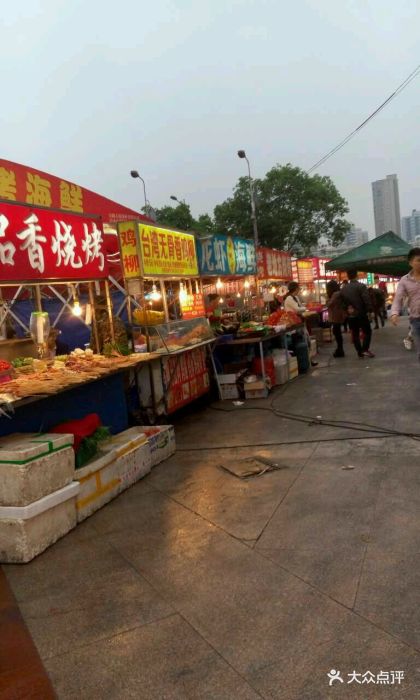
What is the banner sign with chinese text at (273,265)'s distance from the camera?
16594 mm

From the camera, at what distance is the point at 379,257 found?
15.2m

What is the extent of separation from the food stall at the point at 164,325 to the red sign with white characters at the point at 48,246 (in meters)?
0.48

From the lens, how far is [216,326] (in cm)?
1011

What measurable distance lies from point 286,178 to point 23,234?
37323 millimetres

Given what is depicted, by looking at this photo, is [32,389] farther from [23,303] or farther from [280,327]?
[23,303]

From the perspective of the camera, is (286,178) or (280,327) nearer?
(280,327)

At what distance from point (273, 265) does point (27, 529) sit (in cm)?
1485

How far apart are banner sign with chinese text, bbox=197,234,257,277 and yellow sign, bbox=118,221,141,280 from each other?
2.60 m

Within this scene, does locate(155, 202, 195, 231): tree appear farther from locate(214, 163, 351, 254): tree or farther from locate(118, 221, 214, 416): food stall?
locate(118, 221, 214, 416): food stall

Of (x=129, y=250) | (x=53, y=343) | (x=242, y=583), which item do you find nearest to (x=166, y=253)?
(x=129, y=250)

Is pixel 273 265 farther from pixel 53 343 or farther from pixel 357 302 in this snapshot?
pixel 53 343

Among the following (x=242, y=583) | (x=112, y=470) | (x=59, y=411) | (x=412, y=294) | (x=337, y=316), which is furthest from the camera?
(x=337, y=316)

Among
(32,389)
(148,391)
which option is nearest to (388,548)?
(32,389)

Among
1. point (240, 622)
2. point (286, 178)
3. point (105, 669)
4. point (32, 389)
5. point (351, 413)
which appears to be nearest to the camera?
point (105, 669)
